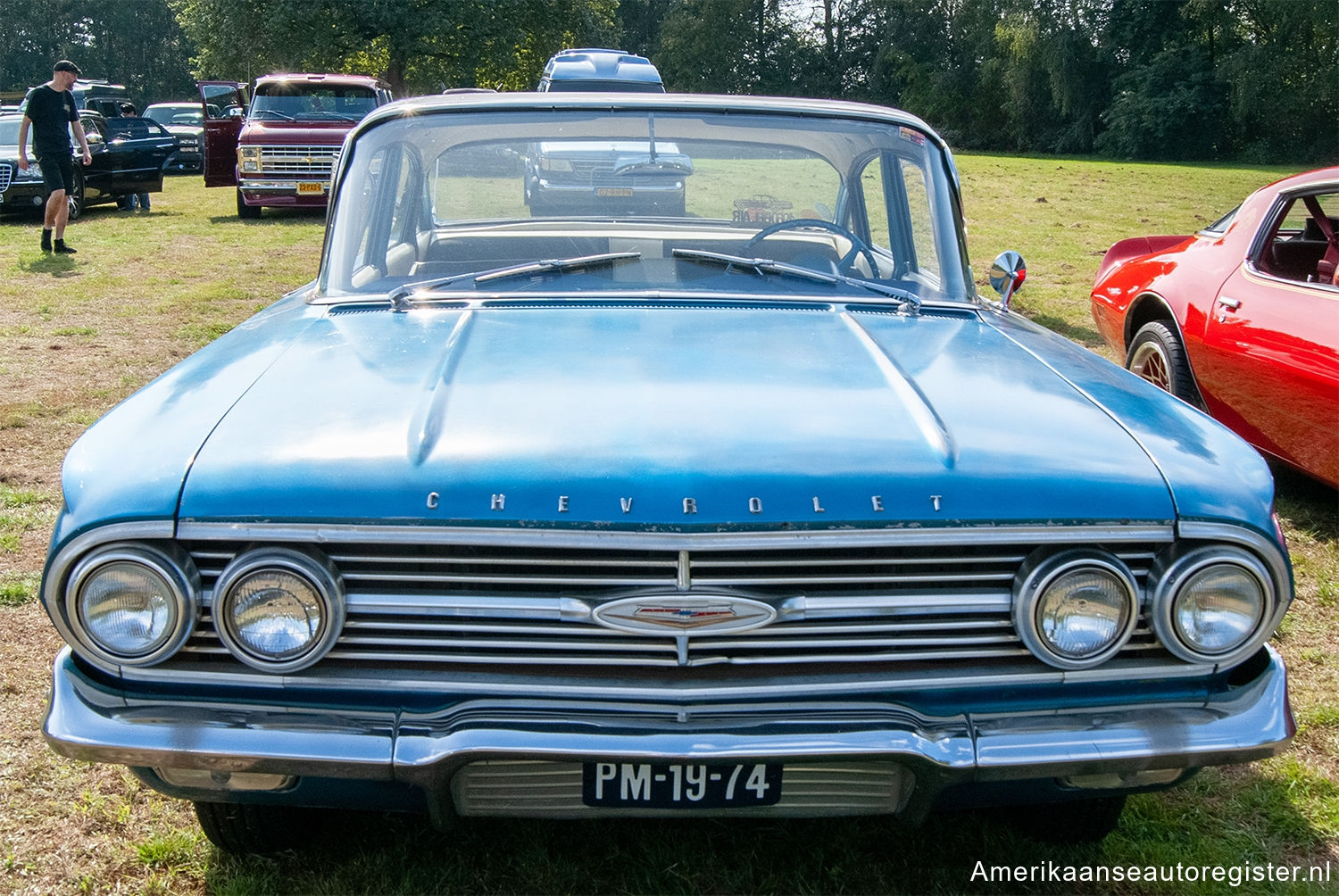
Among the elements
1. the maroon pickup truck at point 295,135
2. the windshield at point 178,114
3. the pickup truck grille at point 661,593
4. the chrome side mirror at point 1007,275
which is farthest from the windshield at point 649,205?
the windshield at point 178,114

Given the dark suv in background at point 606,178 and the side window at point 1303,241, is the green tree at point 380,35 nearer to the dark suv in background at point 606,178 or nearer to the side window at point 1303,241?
the side window at point 1303,241

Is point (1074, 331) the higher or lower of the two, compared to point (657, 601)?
lower

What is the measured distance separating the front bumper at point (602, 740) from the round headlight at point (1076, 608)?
127mm

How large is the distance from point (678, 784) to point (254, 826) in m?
1.00

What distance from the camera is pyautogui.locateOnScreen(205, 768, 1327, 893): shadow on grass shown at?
2506 millimetres

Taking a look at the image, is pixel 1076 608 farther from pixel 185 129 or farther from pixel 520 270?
pixel 185 129

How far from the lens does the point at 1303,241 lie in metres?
5.48

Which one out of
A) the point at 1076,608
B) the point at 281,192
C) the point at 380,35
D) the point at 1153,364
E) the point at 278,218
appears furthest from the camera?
the point at 380,35

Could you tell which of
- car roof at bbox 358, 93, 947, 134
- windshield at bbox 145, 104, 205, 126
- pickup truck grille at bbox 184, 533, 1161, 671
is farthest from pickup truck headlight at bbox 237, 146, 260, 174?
pickup truck grille at bbox 184, 533, 1161, 671

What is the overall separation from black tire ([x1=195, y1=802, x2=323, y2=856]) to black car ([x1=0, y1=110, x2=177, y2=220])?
43.9 ft

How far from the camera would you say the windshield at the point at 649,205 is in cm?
315

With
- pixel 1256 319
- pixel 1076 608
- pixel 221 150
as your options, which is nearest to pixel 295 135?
pixel 221 150

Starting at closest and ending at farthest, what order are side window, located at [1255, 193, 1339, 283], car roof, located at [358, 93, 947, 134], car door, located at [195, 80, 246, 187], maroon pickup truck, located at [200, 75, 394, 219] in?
car roof, located at [358, 93, 947, 134], side window, located at [1255, 193, 1339, 283], maroon pickup truck, located at [200, 75, 394, 219], car door, located at [195, 80, 246, 187]

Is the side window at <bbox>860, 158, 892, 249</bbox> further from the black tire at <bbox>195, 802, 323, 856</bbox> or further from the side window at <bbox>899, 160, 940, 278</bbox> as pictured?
the black tire at <bbox>195, 802, 323, 856</bbox>
